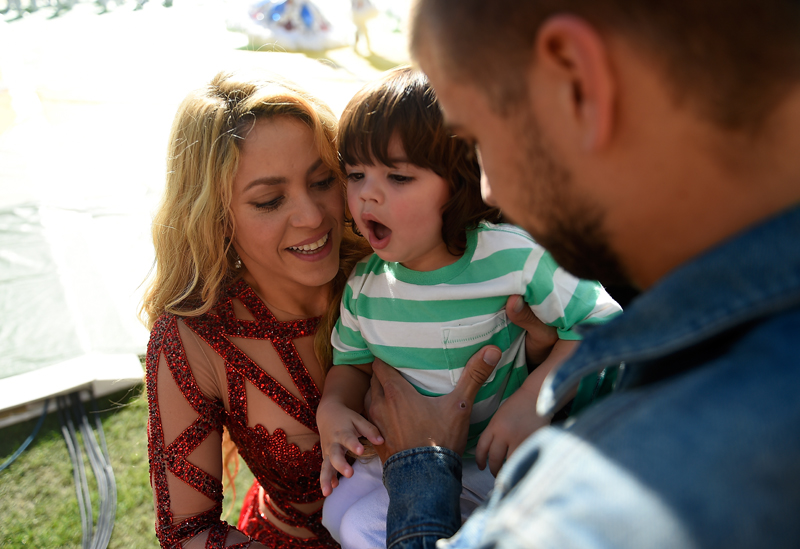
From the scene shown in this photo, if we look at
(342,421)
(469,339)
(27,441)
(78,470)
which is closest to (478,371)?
(469,339)

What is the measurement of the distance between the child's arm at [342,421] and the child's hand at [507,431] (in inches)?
11.7

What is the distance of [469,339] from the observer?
1.71 meters

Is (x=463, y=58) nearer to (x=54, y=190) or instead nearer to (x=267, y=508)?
(x=267, y=508)

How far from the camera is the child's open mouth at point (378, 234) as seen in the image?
168 cm

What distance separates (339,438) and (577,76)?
4.00ft

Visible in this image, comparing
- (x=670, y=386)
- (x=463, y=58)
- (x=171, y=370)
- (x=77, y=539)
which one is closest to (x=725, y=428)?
(x=670, y=386)

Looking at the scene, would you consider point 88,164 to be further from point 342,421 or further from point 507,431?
point 507,431

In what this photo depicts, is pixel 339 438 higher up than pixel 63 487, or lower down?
higher up

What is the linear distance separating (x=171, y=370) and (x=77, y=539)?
1889 mm

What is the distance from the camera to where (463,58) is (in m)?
0.86

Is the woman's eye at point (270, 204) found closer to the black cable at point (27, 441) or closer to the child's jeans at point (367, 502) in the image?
the child's jeans at point (367, 502)

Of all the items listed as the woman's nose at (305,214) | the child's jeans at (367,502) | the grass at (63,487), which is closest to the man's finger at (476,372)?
the child's jeans at (367,502)

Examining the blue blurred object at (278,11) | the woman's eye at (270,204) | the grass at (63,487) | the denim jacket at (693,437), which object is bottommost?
the grass at (63,487)

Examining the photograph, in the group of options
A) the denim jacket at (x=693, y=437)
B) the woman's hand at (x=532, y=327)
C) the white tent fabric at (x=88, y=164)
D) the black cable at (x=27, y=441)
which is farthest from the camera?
the white tent fabric at (x=88, y=164)
